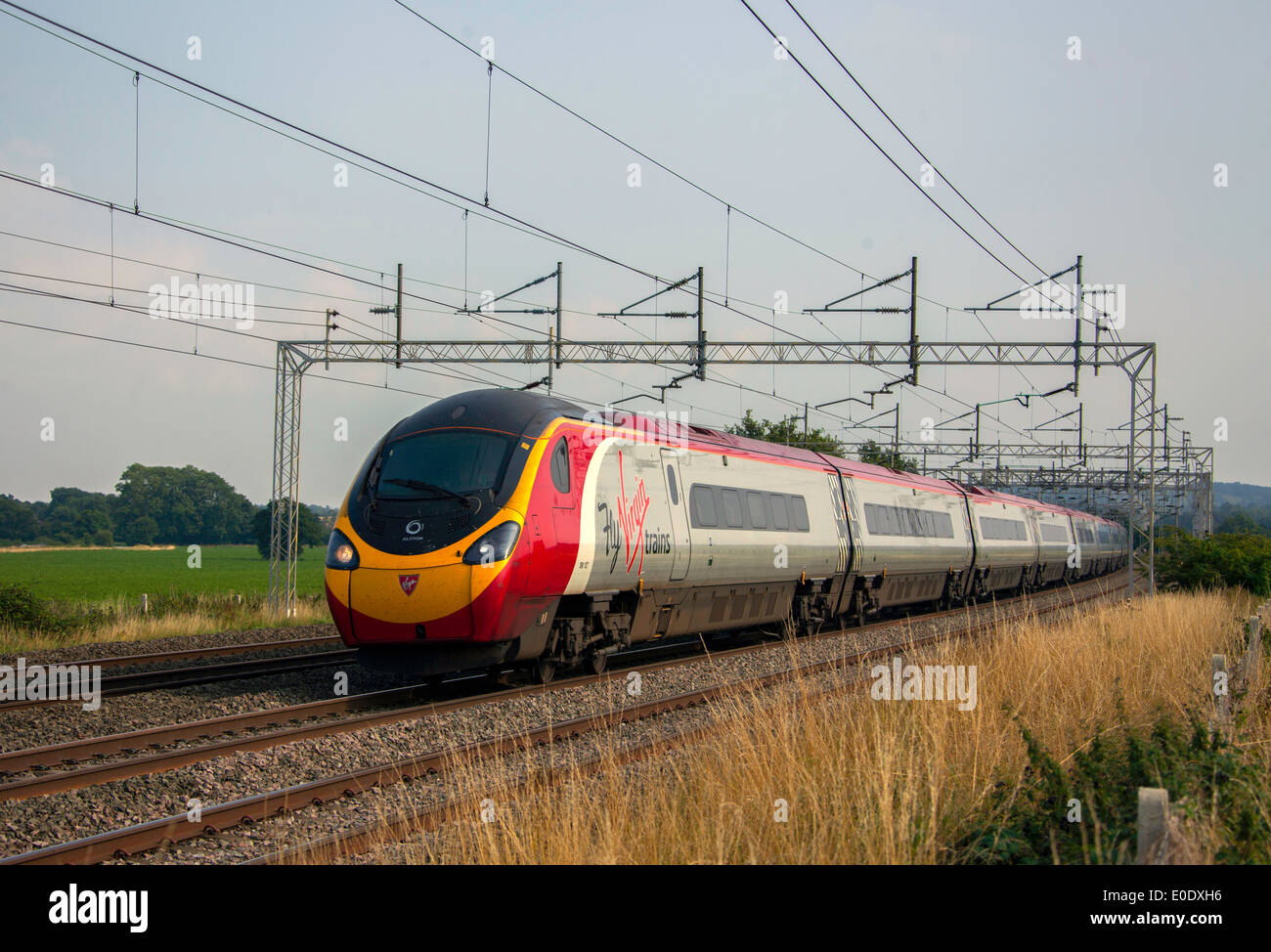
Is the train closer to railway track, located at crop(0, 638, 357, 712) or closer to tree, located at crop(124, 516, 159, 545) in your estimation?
railway track, located at crop(0, 638, 357, 712)

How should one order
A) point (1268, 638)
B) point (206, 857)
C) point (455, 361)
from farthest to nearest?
point (455, 361) → point (1268, 638) → point (206, 857)

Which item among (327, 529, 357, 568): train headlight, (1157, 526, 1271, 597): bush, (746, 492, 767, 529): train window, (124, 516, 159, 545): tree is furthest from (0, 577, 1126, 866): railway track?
(124, 516, 159, 545): tree

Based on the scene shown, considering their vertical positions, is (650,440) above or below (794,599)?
above

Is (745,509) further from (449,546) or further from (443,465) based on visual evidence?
(449,546)

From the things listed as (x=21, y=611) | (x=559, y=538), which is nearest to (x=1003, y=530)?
(x=559, y=538)

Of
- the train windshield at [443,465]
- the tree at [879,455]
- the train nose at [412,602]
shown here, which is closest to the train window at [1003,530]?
the tree at [879,455]

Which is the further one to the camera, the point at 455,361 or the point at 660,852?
the point at 455,361

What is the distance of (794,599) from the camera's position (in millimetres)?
18688

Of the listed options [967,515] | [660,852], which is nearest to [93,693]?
[660,852]

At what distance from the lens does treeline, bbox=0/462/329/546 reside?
72625mm

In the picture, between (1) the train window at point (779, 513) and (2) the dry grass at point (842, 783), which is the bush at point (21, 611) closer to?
(1) the train window at point (779, 513)

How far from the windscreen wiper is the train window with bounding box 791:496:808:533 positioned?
26.8 feet
